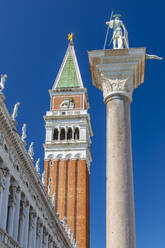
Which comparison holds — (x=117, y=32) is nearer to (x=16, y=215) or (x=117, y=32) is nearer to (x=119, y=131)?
(x=119, y=131)

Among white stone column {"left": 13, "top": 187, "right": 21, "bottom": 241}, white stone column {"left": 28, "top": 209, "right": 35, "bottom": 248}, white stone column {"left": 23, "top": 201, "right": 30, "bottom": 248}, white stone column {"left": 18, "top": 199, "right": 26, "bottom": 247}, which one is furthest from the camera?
white stone column {"left": 28, "top": 209, "right": 35, "bottom": 248}

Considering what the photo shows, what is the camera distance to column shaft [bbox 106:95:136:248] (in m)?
11.8

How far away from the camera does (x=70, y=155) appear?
58.3 m

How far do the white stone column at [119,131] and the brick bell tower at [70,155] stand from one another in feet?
136

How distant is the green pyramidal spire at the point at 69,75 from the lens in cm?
6494

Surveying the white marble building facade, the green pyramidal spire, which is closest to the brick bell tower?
the green pyramidal spire

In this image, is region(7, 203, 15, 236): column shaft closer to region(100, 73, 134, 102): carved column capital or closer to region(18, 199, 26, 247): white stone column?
region(18, 199, 26, 247): white stone column

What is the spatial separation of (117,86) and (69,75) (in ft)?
171

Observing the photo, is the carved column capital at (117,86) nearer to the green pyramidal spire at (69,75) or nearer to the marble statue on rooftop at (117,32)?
the marble statue on rooftop at (117,32)

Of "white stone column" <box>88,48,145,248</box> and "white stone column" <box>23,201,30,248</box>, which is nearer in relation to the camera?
"white stone column" <box>88,48,145,248</box>

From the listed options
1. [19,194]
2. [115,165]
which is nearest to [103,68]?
[115,165]

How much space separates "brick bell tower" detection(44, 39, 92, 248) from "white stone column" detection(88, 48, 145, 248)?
41470 mm

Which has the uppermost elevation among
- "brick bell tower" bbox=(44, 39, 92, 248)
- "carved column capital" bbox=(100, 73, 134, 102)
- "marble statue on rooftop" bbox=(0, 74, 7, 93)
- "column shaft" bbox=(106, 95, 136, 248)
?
"brick bell tower" bbox=(44, 39, 92, 248)

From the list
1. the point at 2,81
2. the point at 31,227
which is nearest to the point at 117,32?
the point at 2,81
